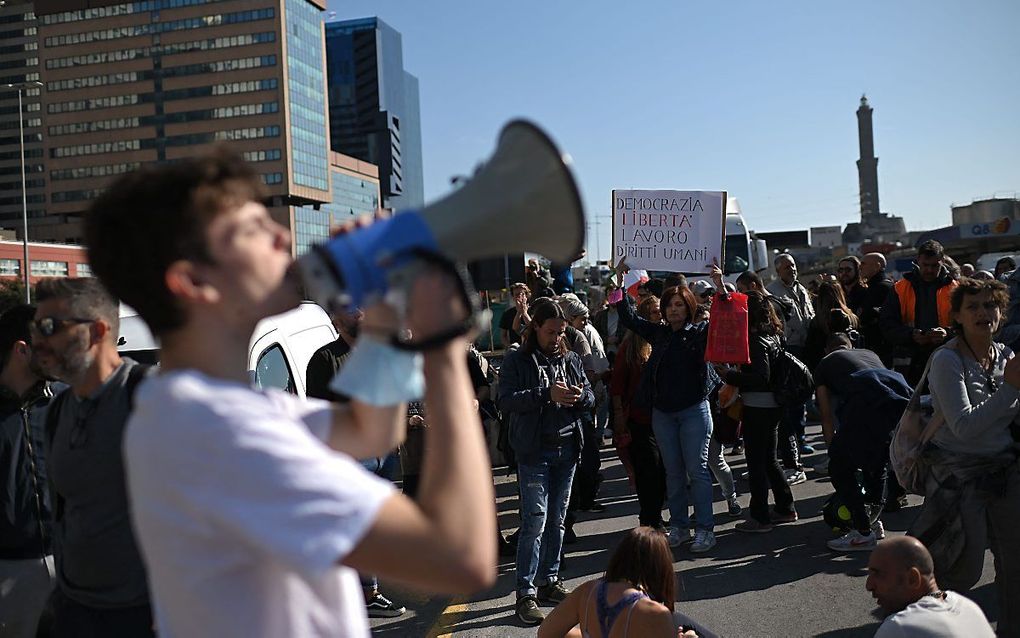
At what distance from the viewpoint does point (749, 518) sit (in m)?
7.47

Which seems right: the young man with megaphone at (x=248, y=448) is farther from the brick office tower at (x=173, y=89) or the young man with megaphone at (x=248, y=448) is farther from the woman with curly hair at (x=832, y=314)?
the brick office tower at (x=173, y=89)

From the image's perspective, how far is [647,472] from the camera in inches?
292

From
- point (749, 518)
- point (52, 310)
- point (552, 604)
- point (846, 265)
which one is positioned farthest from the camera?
point (846, 265)

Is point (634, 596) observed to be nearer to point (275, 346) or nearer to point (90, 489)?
point (90, 489)

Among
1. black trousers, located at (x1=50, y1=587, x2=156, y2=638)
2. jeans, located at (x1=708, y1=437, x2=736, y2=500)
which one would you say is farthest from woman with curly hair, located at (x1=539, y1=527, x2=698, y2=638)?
jeans, located at (x1=708, y1=437, x2=736, y2=500)

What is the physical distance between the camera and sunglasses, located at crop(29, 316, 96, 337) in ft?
9.91

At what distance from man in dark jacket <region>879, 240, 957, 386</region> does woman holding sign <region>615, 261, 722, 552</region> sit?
8.23 feet

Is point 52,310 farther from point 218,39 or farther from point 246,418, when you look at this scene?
point 218,39

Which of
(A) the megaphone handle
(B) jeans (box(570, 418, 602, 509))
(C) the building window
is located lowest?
(B) jeans (box(570, 418, 602, 509))

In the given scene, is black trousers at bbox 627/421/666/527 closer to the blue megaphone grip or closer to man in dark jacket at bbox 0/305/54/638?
man in dark jacket at bbox 0/305/54/638

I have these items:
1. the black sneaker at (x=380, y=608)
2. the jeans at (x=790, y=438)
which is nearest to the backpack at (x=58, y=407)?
the black sneaker at (x=380, y=608)

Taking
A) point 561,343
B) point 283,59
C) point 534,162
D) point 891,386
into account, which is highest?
point 283,59

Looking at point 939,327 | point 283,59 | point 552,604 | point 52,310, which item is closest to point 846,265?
point 939,327

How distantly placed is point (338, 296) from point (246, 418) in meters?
0.22
